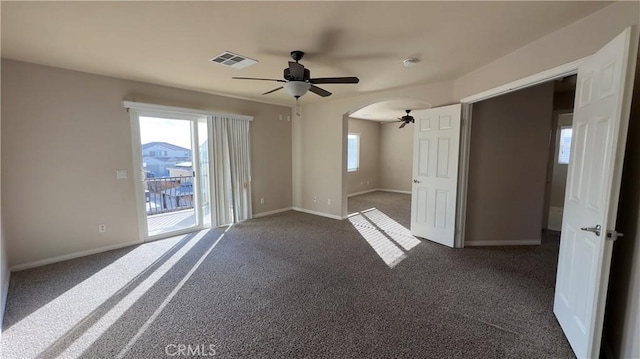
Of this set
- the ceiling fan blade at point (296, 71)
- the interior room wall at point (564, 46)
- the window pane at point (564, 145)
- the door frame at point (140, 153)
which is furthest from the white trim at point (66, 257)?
the window pane at point (564, 145)

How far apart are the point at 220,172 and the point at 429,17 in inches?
163

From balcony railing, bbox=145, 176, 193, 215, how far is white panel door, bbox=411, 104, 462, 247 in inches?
160

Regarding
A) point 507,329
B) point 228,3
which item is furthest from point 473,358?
point 228,3

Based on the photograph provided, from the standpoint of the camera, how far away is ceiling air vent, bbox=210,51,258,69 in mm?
2910

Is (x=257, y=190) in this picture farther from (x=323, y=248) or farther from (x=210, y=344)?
(x=210, y=344)

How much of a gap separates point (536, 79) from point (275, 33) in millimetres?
2492

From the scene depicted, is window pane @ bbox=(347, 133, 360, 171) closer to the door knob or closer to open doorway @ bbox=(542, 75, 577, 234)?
open doorway @ bbox=(542, 75, 577, 234)

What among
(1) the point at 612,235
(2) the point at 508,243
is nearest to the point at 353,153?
(2) the point at 508,243

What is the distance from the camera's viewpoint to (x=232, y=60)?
3.06m

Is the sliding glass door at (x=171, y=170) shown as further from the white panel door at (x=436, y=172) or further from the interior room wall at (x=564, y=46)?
the interior room wall at (x=564, y=46)

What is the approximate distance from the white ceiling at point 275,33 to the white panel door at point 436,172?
2.39 feet

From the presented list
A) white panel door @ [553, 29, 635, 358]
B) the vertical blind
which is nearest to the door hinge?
white panel door @ [553, 29, 635, 358]

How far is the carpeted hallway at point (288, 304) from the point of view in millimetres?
1919

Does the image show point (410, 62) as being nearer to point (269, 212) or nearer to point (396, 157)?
point (269, 212)
